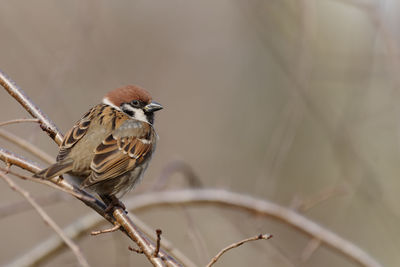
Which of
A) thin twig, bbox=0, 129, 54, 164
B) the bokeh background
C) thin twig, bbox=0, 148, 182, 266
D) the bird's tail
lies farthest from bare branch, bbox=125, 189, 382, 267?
thin twig, bbox=0, 148, 182, 266

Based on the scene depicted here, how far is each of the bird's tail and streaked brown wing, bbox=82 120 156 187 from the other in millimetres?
157

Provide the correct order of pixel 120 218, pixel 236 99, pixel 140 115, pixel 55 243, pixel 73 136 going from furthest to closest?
pixel 236 99 → pixel 140 115 → pixel 55 243 → pixel 73 136 → pixel 120 218

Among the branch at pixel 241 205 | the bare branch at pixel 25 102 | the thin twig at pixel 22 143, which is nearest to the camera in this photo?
the bare branch at pixel 25 102

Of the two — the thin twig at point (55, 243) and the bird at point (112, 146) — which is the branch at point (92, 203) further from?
the thin twig at point (55, 243)

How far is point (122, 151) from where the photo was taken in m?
4.05

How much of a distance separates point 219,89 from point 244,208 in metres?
6.27

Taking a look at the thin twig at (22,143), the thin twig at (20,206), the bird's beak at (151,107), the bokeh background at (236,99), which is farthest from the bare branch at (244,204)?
the thin twig at (22,143)

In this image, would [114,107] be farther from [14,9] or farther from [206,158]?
[206,158]

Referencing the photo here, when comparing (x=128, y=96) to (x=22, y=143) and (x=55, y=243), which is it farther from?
(x=55, y=243)

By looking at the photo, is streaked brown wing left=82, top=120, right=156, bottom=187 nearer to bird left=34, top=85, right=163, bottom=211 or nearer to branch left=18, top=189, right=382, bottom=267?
bird left=34, top=85, right=163, bottom=211

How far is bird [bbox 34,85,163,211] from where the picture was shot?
3.65 meters

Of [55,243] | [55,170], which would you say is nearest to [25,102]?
[55,170]

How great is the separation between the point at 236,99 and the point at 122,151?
A: 6501 mm

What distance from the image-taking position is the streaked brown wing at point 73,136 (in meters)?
3.64
